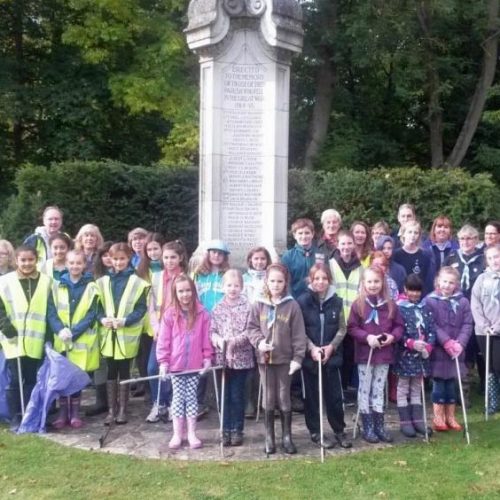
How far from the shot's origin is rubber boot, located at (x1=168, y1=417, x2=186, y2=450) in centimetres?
582

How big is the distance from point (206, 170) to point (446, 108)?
1609 cm

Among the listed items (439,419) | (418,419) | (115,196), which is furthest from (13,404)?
(115,196)

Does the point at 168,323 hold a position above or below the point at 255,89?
below

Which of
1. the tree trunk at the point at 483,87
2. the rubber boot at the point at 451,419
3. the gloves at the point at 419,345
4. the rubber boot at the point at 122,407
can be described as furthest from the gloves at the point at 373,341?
the tree trunk at the point at 483,87

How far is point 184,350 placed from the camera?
5.86m

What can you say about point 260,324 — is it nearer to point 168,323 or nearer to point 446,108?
point 168,323

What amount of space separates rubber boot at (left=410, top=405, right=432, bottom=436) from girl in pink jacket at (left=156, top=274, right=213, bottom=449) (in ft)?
6.38

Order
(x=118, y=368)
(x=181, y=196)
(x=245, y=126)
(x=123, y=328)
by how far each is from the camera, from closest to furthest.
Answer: (x=123, y=328)
(x=118, y=368)
(x=245, y=126)
(x=181, y=196)

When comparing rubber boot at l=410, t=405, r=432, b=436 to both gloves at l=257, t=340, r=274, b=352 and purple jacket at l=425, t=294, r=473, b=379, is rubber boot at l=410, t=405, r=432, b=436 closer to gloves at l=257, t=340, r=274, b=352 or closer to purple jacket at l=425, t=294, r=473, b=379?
purple jacket at l=425, t=294, r=473, b=379

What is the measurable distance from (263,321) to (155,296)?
1.37m

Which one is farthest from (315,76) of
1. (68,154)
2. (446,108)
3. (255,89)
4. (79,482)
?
(79,482)

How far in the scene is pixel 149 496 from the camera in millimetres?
4828

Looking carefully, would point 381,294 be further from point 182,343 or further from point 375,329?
point 182,343

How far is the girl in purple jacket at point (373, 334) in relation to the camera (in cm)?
599
